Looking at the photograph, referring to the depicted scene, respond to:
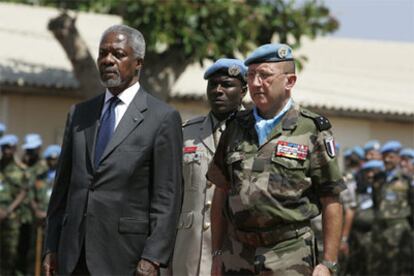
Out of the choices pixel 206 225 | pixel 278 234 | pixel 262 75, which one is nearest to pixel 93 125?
pixel 262 75

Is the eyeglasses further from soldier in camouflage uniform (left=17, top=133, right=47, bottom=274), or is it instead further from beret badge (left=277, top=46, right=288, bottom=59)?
soldier in camouflage uniform (left=17, top=133, right=47, bottom=274)

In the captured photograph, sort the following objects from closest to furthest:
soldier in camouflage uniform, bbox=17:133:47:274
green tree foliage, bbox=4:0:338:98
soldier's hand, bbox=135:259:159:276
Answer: soldier's hand, bbox=135:259:159:276 → soldier in camouflage uniform, bbox=17:133:47:274 → green tree foliage, bbox=4:0:338:98

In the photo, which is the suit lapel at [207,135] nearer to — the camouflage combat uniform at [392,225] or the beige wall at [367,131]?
the camouflage combat uniform at [392,225]

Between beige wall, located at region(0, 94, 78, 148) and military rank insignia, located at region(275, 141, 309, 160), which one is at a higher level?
military rank insignia, located at region(275, 141, 309, 160)

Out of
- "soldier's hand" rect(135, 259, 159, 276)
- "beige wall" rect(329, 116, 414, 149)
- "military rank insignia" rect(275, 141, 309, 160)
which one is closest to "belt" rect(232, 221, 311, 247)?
"military rank insignia" rect(275, 141, 309, 160)

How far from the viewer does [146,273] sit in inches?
227

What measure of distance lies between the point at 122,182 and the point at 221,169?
0.72 meters

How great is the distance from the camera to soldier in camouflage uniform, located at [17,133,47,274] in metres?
14.6

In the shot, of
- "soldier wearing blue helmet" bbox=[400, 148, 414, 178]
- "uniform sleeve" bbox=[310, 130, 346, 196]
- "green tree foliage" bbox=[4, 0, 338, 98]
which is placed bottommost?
"soldier wearing blue helmet" bbox=[400, 148, 414, 178]

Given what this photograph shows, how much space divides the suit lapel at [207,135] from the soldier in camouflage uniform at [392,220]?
6.82 meters

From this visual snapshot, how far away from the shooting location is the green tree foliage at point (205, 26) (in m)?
17.1

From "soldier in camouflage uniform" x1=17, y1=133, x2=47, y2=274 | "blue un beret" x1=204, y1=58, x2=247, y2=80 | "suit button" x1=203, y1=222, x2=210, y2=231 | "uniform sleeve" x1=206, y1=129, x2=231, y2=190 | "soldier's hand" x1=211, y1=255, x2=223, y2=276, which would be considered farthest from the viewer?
"soldier in camouflage uniform" x1=17, y1=133, x2=47, y2=274

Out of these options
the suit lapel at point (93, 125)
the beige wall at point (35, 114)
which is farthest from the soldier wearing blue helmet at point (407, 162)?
the suit lapel at point (93, 125)

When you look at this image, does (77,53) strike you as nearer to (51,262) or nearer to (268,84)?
(51,262)
